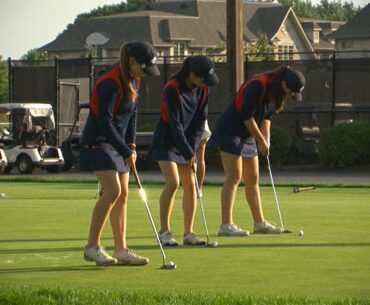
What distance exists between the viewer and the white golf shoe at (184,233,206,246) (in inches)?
499

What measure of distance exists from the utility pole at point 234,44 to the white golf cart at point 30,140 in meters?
6.51

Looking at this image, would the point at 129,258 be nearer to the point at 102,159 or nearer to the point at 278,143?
the point at 102,159

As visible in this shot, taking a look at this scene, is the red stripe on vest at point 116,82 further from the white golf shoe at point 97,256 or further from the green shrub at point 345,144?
the green shrub at point 345,144

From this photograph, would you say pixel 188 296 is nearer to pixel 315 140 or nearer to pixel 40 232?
pixel 40 232

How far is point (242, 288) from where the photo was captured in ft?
31.1

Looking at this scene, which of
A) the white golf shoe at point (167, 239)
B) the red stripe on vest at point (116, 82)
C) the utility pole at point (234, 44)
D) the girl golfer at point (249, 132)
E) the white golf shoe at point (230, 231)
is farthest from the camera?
the utility pole at point (234, 44)

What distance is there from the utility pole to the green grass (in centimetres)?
1146

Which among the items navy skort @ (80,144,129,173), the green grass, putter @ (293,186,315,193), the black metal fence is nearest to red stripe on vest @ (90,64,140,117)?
navy skort @ (80,144,129,173)

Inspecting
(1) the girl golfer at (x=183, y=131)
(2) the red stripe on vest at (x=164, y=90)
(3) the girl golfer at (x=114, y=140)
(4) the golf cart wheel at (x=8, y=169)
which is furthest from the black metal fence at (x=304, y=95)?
(3) the girl golfer at (x=114, y=140)

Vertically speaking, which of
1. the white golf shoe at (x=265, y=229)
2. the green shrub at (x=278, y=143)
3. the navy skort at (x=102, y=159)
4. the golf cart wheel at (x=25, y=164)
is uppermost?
the navy skort at (x=102, y=159)

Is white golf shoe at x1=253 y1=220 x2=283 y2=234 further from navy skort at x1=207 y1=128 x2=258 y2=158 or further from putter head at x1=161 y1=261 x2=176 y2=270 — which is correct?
putter head at x1=161 y1=261 x2=176 y2=270

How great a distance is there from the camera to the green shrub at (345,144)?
32.2m

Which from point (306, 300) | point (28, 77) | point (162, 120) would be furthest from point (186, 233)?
point (28, 77)

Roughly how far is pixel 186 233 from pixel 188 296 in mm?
3958
